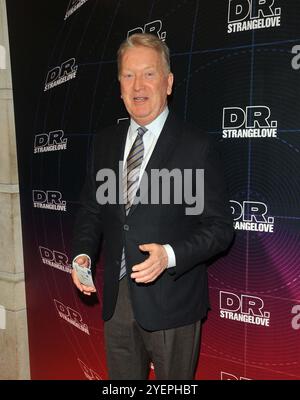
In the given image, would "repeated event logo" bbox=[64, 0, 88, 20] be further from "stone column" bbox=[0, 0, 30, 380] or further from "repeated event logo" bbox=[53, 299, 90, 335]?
"repeated event logo" bbox=[53, 299, 90, 335]

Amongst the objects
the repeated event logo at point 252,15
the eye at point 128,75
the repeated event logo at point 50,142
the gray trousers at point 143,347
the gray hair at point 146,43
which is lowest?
the gray trousers at point 143,347

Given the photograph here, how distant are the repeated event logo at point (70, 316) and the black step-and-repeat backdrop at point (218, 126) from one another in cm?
1

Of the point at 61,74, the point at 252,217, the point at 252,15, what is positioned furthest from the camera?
the point at 61,74

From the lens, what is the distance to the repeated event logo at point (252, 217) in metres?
2.43

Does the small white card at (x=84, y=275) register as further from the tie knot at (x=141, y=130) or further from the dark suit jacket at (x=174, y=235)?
the tie knot at (x=141, y=130)

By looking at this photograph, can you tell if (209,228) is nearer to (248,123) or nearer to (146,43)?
(248,123)

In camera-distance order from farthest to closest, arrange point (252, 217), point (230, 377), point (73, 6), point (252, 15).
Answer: point (73, 6), point (230, 377), point (252, 217), point (252, 15)

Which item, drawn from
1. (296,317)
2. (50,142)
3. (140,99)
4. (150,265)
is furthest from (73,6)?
(296,317)

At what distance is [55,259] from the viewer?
11.6 ft

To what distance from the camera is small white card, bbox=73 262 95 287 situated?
2.24m

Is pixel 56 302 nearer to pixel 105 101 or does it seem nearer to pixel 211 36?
pixel 105 101

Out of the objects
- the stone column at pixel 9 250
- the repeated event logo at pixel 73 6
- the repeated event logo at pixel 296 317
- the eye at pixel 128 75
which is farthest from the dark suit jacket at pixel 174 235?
the stone column at pixel 9 250

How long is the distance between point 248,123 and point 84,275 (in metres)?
1.23
